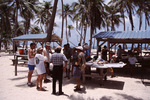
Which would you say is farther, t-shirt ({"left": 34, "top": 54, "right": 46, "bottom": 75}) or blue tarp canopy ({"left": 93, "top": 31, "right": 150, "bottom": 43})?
blue tarp canopy ({"left": 93, "top": 31, "right": 150, "bottom": 43})

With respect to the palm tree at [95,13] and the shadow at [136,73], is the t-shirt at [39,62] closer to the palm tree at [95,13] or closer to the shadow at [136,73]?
the shadow at [136,73]

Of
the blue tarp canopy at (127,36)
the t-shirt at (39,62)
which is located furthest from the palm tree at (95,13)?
the t-shirt at (39,62)

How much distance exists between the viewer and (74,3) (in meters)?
26.3

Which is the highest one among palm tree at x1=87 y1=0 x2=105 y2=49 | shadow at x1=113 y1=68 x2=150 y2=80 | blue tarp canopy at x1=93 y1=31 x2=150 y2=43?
palm tree at x1=87 y1=0 x2=105 y2=49

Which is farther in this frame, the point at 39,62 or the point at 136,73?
the point at 136,73

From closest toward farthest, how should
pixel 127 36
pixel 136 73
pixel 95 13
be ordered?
1. pixel 136 73
2. pixel 127 36
3. pixel 95 13

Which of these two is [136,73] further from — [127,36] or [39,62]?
[39,62]

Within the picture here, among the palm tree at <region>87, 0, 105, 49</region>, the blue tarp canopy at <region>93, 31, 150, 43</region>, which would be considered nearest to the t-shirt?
the blue tarp canopy at <region>93, 31, 150, 43</region>

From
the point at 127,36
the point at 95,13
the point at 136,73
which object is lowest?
the point at 136,73

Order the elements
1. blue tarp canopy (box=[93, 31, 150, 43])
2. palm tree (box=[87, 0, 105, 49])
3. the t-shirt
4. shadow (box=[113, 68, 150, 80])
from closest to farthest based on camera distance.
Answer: the t-shirt → shadow (box=[113, 68, 150, 80]) → blue tarp canopy (box=[93, 31, 150, 43]) → palm tree (box=[87, 0, 105, 49])

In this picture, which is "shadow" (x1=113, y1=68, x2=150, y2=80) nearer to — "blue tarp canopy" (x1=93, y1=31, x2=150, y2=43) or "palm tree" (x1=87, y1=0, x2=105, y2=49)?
"blue tarp canopy" (x1=93, y1=31, x2=150, y2=43)

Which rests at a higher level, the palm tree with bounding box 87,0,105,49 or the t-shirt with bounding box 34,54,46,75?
the palm tree with bounding box 87,0,105,49

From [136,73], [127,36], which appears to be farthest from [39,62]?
[136,73]

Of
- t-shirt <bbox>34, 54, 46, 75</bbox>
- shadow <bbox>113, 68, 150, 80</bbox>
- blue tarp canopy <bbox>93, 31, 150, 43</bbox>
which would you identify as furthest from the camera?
blue tarp canopy <bbox>93, 31, 150, 43</bbox>
